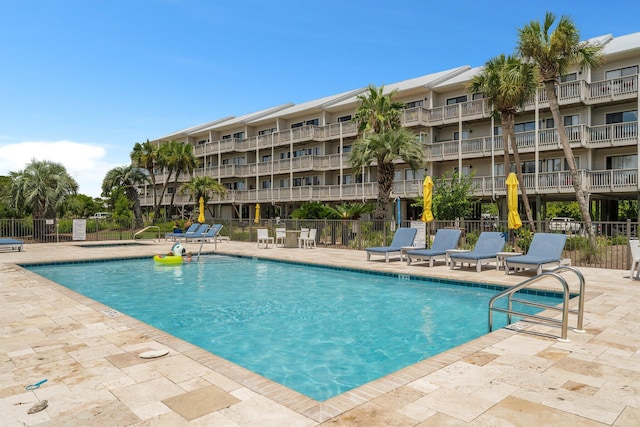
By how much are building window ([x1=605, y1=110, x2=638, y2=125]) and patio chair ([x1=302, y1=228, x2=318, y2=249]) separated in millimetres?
18476

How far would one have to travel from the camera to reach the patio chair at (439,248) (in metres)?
13.0

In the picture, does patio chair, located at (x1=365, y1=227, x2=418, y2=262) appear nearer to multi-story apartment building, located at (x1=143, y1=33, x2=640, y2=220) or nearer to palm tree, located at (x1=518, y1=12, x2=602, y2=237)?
palm tree, located at (x1=518, y1=12, x2=602, y2=237)

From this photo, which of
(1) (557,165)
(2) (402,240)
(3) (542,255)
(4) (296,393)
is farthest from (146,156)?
(4) (296,393)

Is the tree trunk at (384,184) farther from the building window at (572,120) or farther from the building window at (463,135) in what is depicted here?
the building window at (572,120)

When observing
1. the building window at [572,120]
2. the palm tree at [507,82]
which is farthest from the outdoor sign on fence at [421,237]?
the building window at [572,120]

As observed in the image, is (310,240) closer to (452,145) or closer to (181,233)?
(181,233)

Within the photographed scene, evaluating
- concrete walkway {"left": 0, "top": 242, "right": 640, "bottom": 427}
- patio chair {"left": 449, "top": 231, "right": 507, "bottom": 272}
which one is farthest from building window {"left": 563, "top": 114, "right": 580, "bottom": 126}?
concrete walkway {"left": 0, "top": 242, "right": 640, "bottom": 427}

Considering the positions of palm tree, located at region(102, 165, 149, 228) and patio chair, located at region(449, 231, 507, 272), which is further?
palm tree, located at region(102, 165, 149, 228)

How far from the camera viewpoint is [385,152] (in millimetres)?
20547

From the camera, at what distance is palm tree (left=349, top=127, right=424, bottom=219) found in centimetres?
2028

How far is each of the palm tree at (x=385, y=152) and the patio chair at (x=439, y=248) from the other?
A: 734 centimetres

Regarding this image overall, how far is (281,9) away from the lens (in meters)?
17.0

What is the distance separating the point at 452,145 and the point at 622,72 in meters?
9.96

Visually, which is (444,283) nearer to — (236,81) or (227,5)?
(227,5)
